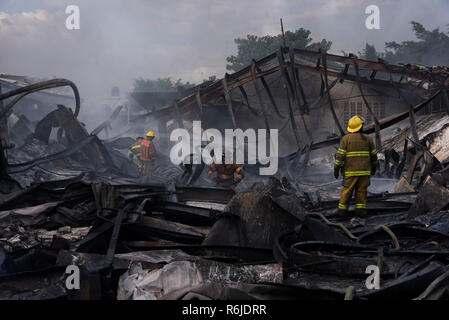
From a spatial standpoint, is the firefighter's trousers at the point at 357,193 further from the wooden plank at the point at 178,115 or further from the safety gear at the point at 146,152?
the wooden plank at the point at 178,115

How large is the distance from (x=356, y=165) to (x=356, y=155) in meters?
0.15

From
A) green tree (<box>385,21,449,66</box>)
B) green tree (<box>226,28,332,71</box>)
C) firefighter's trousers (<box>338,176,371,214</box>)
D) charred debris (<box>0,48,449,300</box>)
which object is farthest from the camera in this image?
green tree (<box>226,28,332,71</box>)

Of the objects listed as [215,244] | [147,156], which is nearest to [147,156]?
[147,156]

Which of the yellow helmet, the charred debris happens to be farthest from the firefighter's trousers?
the yellow helmet

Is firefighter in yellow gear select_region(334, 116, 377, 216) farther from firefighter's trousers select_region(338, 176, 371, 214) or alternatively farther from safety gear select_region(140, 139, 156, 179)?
safety gear select_region(140, 139, 156, 179)

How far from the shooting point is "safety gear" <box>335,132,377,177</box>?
5672 mm

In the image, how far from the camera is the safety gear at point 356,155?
5672mm

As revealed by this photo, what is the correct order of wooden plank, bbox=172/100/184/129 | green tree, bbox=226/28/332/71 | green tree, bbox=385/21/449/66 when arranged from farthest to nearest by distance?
green tree, bbox=226/28/332/71 < green tree, bbox=385/21/449/66 < wooden plank, bbox=172/100/184/129

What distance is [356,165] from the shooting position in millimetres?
5688

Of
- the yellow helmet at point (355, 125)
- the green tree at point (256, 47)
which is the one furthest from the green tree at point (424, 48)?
the yellow helmet at point (355, 125)

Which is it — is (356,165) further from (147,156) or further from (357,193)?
(147,156)

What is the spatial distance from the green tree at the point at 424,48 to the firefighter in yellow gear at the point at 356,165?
88.9 feet
